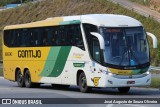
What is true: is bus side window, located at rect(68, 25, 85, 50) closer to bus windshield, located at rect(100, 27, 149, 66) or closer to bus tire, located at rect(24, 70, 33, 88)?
bus windshield, located at rect(100, 27, 149, 66)

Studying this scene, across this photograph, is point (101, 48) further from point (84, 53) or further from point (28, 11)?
point (28, 11)

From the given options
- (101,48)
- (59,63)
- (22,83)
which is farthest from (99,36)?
(22,83)

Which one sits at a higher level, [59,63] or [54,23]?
[54,23]

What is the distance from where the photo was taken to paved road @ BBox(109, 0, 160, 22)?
5366 centimetres

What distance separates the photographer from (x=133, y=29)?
2592 centimetres

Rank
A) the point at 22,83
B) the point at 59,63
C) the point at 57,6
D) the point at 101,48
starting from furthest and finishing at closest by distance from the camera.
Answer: the point at 57,6 < the point at 22,83 < the point at 59,63 < the point at 101,48

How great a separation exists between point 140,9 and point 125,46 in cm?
3087

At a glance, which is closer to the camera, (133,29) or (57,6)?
(133,29)

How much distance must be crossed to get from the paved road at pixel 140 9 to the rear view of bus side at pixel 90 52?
2338 centimetres

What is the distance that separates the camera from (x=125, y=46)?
1001 inches

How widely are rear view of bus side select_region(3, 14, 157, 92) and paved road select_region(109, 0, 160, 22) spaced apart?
76.7ft

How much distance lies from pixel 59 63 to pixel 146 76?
201 inches

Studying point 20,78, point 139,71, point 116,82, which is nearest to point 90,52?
point 116,82

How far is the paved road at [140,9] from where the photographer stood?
53.7m
